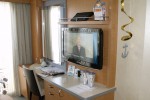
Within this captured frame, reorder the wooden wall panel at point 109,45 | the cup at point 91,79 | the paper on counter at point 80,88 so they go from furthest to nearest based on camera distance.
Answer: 1. the cup at point 91,79
2. the paper on counter at point 80,88
3. the wooden wall panel at point 109,45

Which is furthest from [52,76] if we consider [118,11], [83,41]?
[118,11]

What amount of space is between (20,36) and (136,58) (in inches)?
105

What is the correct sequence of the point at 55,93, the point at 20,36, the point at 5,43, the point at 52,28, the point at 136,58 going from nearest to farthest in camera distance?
Result: the point at 136,58, the point at 55,93, the point at 52,28, the point at 5,43, the point at 20,36

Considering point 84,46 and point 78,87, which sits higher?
point 84,46

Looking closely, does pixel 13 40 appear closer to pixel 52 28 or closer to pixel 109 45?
pixel 52 28

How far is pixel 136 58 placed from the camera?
2.03 m

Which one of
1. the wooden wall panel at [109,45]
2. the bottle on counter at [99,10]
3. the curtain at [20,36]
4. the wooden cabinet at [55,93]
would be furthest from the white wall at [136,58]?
the curtain at [20,36]

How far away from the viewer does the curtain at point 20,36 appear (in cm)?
378

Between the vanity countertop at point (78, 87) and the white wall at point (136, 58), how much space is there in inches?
10.3

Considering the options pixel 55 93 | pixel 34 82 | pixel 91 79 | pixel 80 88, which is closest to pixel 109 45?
pixel 91 79

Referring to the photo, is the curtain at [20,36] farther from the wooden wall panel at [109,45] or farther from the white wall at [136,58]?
the white wall at [136,58]

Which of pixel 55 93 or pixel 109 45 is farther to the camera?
pixel 55 93

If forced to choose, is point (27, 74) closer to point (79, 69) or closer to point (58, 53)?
point (58, 53)

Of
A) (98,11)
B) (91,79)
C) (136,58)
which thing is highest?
(98,11)
